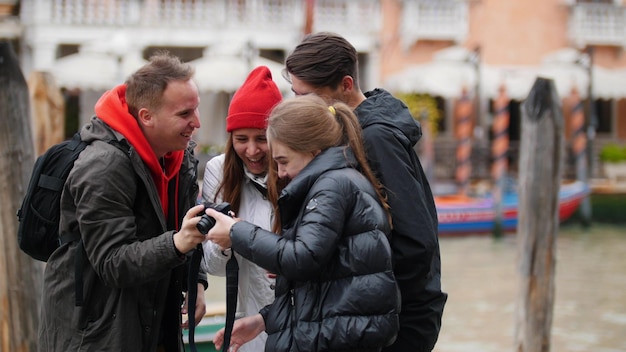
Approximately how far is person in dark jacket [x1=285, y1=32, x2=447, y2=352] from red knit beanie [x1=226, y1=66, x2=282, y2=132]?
0.89 ft

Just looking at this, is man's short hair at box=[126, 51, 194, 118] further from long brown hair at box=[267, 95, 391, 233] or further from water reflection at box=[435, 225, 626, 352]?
water reflection at box=[435, 225, 626, 352]

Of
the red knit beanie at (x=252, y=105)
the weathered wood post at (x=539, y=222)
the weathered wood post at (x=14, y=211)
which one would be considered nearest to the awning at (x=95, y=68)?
the weathered wood post at (x=539, y=222)

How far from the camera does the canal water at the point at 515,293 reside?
7.55 m

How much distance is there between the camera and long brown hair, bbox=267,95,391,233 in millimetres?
2066

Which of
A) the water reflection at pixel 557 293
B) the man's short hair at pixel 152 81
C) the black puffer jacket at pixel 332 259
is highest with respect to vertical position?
the man's short hair at pixel 152 81

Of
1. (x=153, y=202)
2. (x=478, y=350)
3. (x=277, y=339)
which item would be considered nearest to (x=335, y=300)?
(x=277, y=339)

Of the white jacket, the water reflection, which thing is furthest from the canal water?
the white jacket

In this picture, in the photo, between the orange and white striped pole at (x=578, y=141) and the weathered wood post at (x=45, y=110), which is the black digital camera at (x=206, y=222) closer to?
the weathered wood post at (x=45, y=110)

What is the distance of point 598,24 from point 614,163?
4.26 m

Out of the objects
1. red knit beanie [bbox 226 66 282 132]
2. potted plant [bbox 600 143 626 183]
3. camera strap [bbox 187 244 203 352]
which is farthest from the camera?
potted plant [bbox 600 143 626 183]

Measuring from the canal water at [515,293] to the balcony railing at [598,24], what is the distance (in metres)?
6.44

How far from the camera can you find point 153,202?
2.25 m

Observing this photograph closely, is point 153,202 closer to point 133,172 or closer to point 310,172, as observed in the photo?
point 133,172

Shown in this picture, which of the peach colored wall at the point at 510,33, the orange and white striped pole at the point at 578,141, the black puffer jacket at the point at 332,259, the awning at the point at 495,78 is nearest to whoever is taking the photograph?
the black puffer jacket at the point at 332,259
